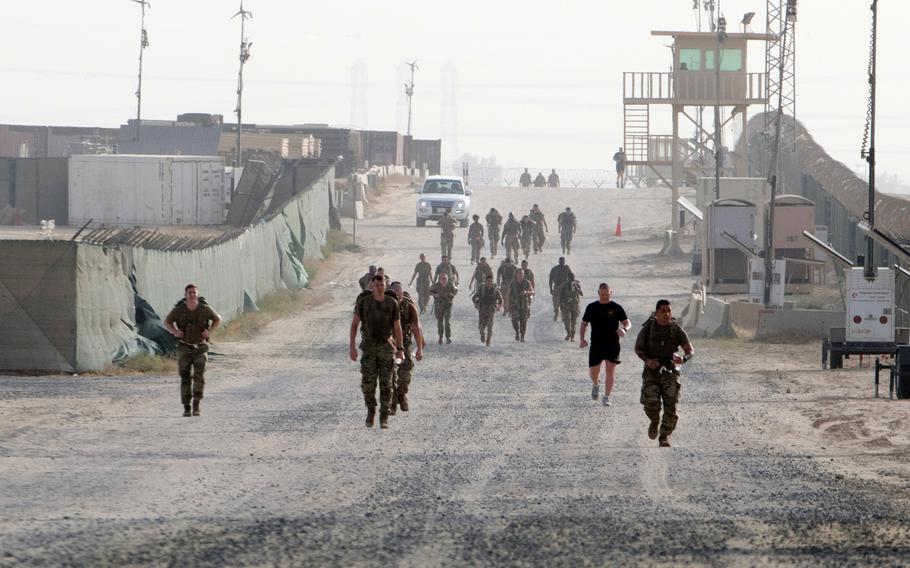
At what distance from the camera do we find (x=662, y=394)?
15.7m

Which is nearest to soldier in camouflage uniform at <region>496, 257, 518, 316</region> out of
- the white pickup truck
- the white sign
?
the white sign

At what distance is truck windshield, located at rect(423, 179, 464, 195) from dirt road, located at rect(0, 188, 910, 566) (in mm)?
30008

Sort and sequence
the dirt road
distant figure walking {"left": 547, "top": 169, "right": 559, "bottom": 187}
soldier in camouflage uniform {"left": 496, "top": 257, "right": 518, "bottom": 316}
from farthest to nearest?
distant figure walking {"left": 547, "top": 169, "right": 559, "bottom": 187}
soldier in camouflage uniform {"left": 496, "top": 257, "right": 518, "bottom": 316}
the dirt road

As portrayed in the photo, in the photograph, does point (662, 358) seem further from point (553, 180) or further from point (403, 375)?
point (553, 180)

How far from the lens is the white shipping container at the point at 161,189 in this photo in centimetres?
5853

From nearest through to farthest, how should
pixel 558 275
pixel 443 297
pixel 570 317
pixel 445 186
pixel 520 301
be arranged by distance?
1. pixel 443 297
2. pixel 520 301
3. pixel 570 317
4. pixel 558 275
5. pixel 445 186

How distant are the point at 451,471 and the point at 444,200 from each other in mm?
42250

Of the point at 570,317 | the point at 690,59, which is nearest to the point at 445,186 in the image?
the point at 690,59

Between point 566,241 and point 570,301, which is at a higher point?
point 566,241

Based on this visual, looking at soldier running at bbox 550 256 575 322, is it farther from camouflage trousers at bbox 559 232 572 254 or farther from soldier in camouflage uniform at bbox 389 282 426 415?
camouflage trousers at bbox 559 232 572 254

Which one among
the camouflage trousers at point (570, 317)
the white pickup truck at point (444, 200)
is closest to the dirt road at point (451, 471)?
the camouflage trousers at point (570, 317)

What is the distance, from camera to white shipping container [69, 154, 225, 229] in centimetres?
5853

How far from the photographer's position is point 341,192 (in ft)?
211

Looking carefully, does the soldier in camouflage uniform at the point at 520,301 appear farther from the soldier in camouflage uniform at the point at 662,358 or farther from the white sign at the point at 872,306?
the soldier in camouflage uniform at the point at 662,358
